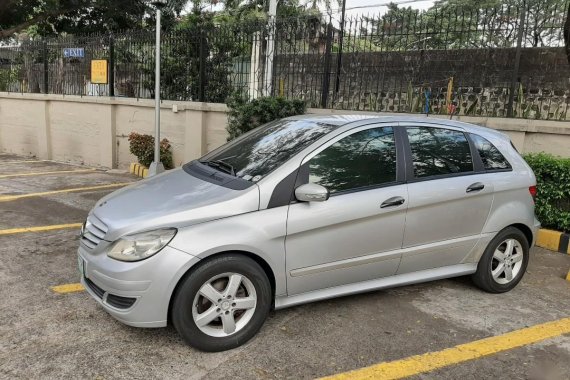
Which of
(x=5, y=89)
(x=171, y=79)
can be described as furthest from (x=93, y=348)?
(x=5, y=89)

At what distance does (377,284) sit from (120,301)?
74.3 inches

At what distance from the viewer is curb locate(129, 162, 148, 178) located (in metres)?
10.4

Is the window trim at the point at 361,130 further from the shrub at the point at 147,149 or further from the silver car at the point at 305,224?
the shrub at the point at 147,149

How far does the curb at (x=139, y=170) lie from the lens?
34.1 ft

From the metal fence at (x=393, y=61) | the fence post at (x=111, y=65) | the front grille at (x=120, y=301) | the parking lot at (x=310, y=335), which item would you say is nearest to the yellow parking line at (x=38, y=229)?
the parking lot at (x=310, y=335)

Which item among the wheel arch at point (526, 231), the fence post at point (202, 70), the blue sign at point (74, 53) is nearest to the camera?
the wheel arch at point (526, 231)

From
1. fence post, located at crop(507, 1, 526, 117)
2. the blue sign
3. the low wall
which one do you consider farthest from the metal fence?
the blue sign

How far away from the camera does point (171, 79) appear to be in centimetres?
1043

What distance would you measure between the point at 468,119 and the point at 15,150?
496 inches

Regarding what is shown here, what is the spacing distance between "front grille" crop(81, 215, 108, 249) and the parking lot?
0.63 metres

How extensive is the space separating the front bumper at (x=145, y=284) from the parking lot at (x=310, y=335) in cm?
30

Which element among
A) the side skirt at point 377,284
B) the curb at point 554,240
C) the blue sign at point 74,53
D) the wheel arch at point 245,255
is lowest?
the curb at point 554,240

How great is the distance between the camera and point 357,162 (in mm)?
3779

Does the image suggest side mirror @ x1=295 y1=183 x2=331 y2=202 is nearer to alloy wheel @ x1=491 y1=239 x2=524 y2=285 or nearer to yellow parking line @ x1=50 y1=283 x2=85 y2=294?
alloy wheel @ x1=491 y1=239 x2=524 y2=285
